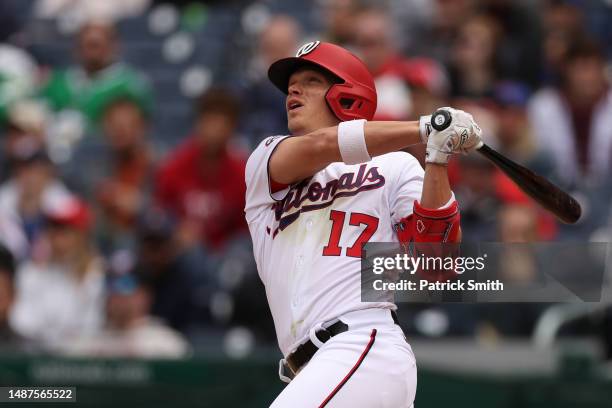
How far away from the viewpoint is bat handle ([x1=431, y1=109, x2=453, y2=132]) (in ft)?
11.3

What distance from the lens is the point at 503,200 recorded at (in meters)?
6.81

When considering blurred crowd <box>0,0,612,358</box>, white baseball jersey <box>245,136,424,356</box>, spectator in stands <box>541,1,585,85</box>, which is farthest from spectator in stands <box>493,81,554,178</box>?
white baseball jersey <box>245,136,424,356</box>

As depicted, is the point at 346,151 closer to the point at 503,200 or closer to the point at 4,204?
the point at 503,200

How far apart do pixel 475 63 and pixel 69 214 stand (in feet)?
10.1

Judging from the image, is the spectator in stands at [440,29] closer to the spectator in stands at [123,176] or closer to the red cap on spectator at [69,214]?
the spectator in stands at [123,176]

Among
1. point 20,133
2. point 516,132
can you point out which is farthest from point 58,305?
point 516,132

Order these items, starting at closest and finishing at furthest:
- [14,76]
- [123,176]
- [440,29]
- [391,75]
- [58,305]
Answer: [58,305]
[391,75]
[123,176]
[440,29]
[14,76]

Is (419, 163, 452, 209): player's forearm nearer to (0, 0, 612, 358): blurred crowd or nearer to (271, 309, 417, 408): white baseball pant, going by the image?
(271, 309, 417, 408): white baseball pant

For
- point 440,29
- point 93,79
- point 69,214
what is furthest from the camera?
point 93,79

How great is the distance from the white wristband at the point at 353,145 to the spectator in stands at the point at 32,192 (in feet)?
14.0

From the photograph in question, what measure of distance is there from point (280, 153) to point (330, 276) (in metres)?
0.46

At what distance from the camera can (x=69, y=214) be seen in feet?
23.7

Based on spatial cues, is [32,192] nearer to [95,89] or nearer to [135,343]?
[95,89]

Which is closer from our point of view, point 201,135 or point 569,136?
point 201,135
